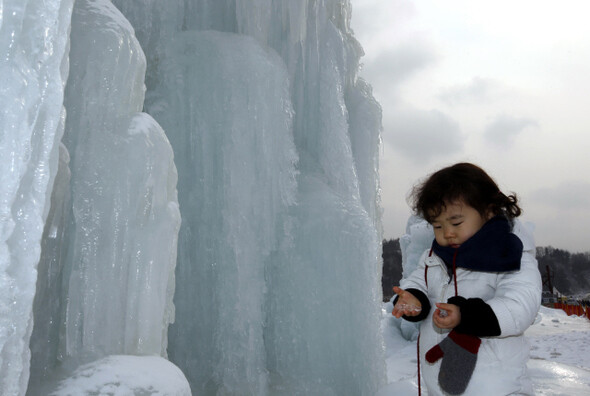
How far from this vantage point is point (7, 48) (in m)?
1.40

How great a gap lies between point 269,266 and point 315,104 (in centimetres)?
199

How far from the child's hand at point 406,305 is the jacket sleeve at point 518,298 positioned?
31cm

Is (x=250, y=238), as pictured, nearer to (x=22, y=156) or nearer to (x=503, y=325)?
(x=503, y=325)

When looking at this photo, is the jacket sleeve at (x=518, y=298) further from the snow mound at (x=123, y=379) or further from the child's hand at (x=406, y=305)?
the snow mound at (x=123, y=379)

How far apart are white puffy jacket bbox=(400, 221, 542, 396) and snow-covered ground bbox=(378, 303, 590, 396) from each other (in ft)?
6.72

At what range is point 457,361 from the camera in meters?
1.93

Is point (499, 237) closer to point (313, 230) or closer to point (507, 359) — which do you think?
point (507, 359)

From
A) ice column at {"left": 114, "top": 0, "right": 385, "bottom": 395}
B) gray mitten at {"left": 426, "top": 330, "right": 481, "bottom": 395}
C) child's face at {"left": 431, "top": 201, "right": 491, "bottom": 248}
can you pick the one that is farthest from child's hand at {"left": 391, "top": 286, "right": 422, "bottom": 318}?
ice column at {"left": 114, "top": 0, "right": 385, "bottom": 395}

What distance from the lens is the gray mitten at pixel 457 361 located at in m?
1.92

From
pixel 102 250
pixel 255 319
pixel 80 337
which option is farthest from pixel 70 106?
pixel 255 319

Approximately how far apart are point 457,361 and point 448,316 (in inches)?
9.3

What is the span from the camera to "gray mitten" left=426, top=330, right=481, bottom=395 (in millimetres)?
1919

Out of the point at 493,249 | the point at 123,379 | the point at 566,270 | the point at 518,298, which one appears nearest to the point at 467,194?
the point at 493,249

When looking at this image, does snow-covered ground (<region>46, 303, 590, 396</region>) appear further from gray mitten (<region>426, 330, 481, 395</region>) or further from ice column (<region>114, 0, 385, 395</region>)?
gray mitten (<region>426, 330, 481, 395</region>)
